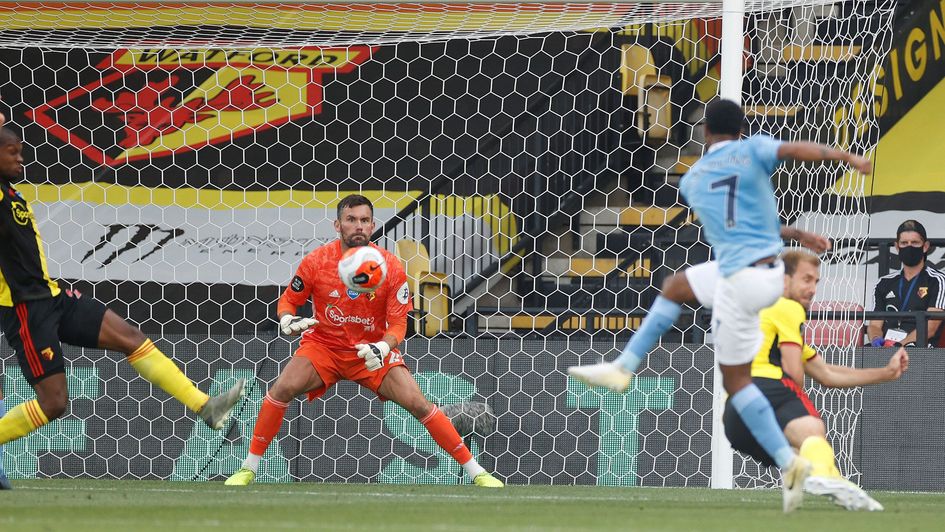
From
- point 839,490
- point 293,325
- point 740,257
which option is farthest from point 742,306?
point 293,325

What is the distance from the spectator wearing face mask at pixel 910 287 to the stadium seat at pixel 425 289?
3.02 meters

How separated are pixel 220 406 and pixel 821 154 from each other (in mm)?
3046

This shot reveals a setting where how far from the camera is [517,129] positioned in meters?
11.0

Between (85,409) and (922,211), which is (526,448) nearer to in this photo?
(85,409)

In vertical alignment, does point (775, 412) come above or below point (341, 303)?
below

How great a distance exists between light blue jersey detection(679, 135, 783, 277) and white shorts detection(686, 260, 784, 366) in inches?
2.3

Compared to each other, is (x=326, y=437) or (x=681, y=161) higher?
(x=681, y=161)

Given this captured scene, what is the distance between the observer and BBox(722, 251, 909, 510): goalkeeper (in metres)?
6.41

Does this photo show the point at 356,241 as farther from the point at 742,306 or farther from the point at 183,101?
the point at 183,101

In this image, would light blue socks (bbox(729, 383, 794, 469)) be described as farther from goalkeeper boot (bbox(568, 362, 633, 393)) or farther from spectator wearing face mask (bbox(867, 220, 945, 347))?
spectator wearing face mask (bbox(867, 220, 945, 347))

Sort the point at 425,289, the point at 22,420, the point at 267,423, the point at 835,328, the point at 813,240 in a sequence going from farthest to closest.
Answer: the point at 425,289, the point at 835,328, the point at 267,423, the point at 22,420, the point at 813,240

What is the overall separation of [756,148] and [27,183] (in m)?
7.24

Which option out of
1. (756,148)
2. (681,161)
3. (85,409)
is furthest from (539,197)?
(756,148)

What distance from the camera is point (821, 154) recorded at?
17.3 ft
